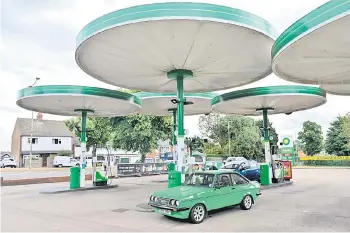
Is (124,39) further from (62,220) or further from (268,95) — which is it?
(268,95)

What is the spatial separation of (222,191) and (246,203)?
4.48 feet

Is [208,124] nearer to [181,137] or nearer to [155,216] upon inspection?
[181,137]

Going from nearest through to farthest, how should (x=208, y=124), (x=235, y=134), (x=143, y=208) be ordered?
(x=143, y=208), (x=235, y=134), (x=208, y=124)

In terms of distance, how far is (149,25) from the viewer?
8438 millimetres

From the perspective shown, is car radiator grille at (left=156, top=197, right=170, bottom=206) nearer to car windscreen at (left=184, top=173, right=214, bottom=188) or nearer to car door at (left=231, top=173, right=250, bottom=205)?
car windscreen at (left=184, top=173, right=214, bottom=188)

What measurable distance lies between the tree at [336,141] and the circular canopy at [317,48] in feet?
142

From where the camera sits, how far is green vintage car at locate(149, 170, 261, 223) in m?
8.12

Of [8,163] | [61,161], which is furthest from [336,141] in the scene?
[8,163]

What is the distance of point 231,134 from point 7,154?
1535 inches

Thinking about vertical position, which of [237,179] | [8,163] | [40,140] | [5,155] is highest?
[40,140]

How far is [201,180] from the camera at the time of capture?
9562 millimetres

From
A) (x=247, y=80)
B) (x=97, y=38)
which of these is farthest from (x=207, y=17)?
(x=247, y=80)

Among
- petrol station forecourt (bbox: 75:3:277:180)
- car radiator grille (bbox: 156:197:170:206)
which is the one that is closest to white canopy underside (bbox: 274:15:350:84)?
petrol station forecourt (bbox: 75:3:277:180)

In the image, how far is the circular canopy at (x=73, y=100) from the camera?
13719mm
